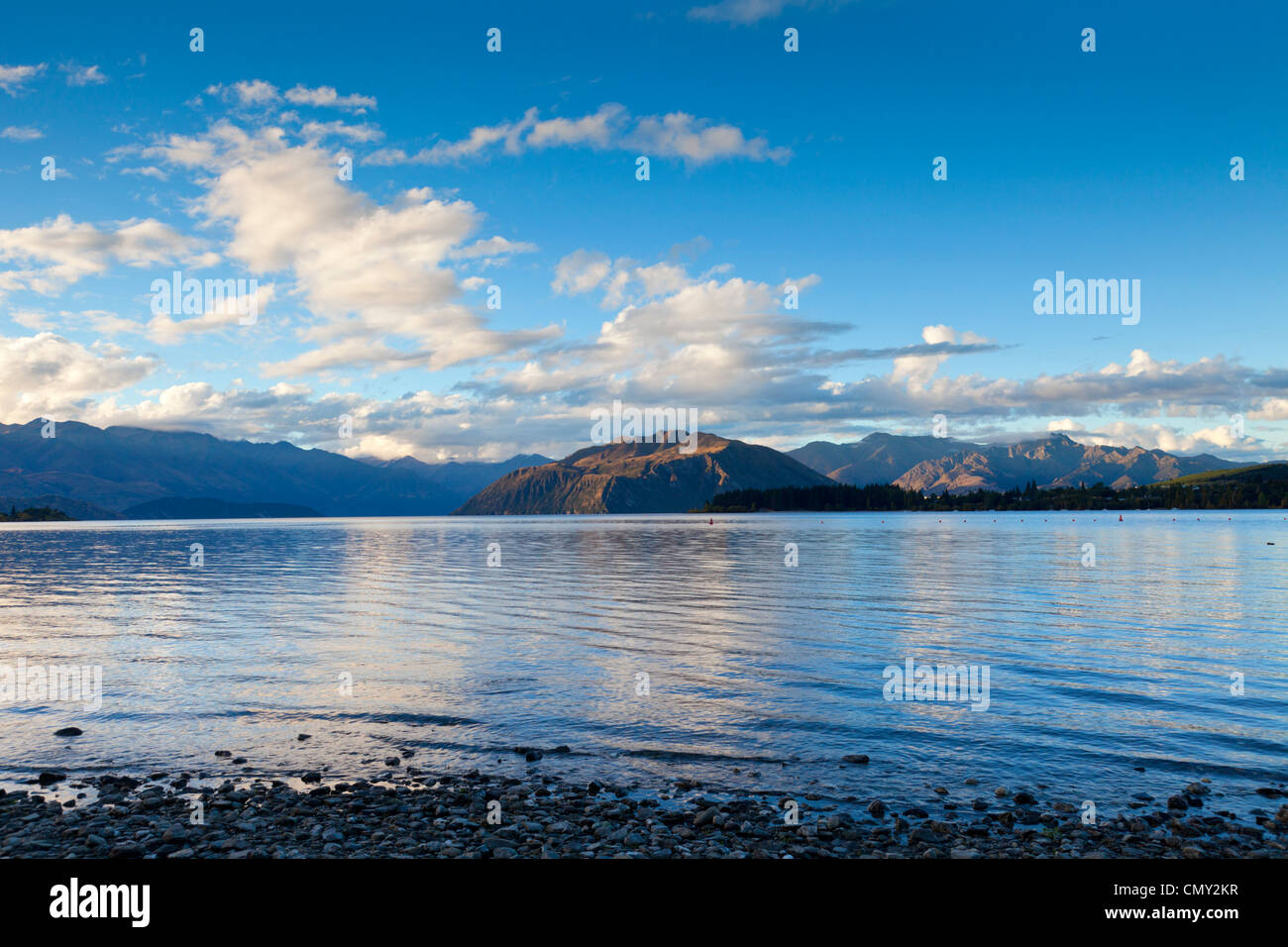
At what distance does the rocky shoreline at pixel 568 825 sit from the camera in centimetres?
1500

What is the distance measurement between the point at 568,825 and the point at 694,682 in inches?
621

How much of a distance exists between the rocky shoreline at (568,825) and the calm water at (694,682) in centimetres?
137

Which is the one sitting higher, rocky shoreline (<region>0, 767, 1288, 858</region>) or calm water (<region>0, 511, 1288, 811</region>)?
rocky shoreline (<region>0, 767, 1288, 858</region>)

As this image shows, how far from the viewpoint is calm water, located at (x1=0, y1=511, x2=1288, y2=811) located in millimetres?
21531

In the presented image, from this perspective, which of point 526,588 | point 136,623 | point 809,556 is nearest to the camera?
point 136,623

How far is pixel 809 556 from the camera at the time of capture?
111 metres

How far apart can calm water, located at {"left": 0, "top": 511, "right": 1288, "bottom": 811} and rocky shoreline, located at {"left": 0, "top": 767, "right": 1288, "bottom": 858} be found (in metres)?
1.37

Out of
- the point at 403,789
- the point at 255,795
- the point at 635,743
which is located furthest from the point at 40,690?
the point at 635,743

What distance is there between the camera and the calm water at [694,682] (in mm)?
21531

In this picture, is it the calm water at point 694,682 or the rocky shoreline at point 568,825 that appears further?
the calm water at point 694,682

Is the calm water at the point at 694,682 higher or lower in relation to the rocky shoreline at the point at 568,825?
lower

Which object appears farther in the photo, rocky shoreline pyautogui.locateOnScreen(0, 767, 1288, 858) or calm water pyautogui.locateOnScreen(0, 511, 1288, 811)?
calm water pyautogui.locateOnScreen(0, 511, 1288, 811)
